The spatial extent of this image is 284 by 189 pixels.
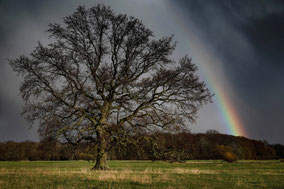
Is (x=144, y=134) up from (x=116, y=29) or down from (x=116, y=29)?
down

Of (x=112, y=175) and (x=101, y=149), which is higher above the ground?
(x=101, y=149)

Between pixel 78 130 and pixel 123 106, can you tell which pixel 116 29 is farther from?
pixel 78 130

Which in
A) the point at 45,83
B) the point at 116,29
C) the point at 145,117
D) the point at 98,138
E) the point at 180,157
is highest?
the point at 116,29

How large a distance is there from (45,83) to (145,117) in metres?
7.42

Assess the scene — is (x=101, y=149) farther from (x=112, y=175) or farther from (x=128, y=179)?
(x=128, y=179)

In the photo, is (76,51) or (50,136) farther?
(76,51)

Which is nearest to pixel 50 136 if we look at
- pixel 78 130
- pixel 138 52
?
pixel 78 130

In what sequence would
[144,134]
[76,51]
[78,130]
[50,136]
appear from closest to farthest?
[50,136] → [78,130] → [144,134] → [76,51]

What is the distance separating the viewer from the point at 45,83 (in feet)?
54.3

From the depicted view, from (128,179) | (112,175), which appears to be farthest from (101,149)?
(128,179)

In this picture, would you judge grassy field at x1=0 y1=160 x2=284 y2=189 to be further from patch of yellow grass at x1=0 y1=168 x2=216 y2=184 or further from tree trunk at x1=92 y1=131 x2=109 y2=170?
tree trunk at x1=92 y1=131 x2=109 y2=170

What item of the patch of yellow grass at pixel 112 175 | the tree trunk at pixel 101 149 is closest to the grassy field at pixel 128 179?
the patch of yellow grass at pixel 112 175

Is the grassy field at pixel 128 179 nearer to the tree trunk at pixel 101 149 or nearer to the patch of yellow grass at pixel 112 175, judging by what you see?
the patch of yellow grass at pixel 112 175

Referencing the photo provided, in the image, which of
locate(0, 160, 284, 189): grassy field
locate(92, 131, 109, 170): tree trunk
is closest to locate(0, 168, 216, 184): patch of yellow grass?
locate(0, 160, 284, 189): grassy field
